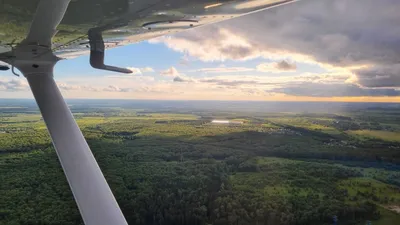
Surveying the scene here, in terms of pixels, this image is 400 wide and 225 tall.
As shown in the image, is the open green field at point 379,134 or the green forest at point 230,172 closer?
the green forest at point 230,172

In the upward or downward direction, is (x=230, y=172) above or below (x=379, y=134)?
below

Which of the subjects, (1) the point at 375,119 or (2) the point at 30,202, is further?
(1) the point at 375,119

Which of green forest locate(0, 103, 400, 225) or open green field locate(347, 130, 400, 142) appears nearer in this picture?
green forest locate(0, 103, 400, 225)

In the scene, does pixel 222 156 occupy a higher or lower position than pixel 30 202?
higher

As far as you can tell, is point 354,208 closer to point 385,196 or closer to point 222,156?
point 385,196

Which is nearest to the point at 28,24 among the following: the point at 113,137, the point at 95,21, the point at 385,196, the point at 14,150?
the point at 95,21

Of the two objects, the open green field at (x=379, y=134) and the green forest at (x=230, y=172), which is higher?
the open green field at (x=379, y=134)

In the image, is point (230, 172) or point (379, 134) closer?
point (230, 172)

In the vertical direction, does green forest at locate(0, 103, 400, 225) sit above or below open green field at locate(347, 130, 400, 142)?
below
